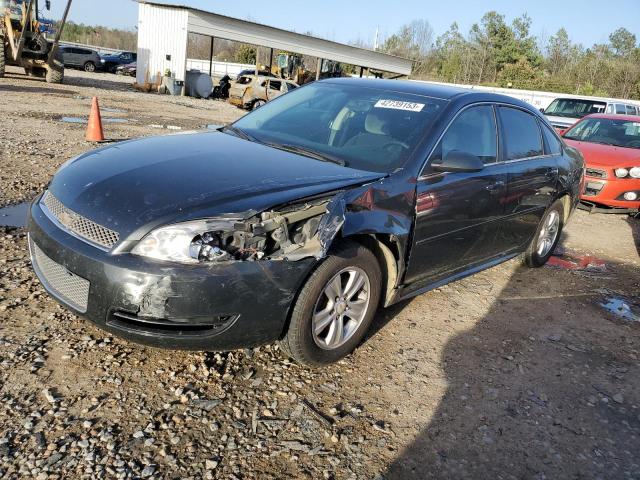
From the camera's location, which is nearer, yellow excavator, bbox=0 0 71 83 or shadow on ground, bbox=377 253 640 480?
shadow on ground, bbox=377 253 640 480

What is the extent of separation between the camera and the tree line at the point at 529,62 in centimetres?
4019

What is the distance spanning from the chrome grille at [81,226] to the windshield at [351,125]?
143 centimetres

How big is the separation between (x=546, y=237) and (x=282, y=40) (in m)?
24.5

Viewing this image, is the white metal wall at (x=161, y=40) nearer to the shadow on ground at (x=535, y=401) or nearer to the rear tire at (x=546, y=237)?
the rear tire at (x=546, y=237)

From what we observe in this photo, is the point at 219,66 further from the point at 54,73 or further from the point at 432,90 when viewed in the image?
the point at 432,90

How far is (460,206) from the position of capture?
3.71 m

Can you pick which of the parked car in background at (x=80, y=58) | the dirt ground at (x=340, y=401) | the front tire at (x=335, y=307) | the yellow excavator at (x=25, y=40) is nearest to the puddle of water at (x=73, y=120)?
the dirt ground at (x=340, y=401)

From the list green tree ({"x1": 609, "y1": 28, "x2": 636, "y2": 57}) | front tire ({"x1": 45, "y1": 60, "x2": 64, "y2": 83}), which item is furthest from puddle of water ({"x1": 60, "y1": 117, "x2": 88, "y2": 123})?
green tree ({"x1": 609, "y1": 28, "x2": 636, "y2": 57})

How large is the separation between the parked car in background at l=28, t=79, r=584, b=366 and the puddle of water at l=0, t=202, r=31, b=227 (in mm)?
1803

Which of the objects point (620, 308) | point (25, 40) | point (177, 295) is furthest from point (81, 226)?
point (25, 40)

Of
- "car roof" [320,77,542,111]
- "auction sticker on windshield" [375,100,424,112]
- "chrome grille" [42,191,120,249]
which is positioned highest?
"car roof" [320,77,542,111]

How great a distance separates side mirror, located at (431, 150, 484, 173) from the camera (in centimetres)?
344

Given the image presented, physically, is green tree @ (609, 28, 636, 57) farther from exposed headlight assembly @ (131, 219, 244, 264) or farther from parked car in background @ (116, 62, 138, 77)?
exposed headlight assembly @ (131, 219, 244, 264)

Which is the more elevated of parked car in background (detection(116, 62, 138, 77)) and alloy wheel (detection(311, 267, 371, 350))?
parked car in background (detection(116, 62, 138, 77))
